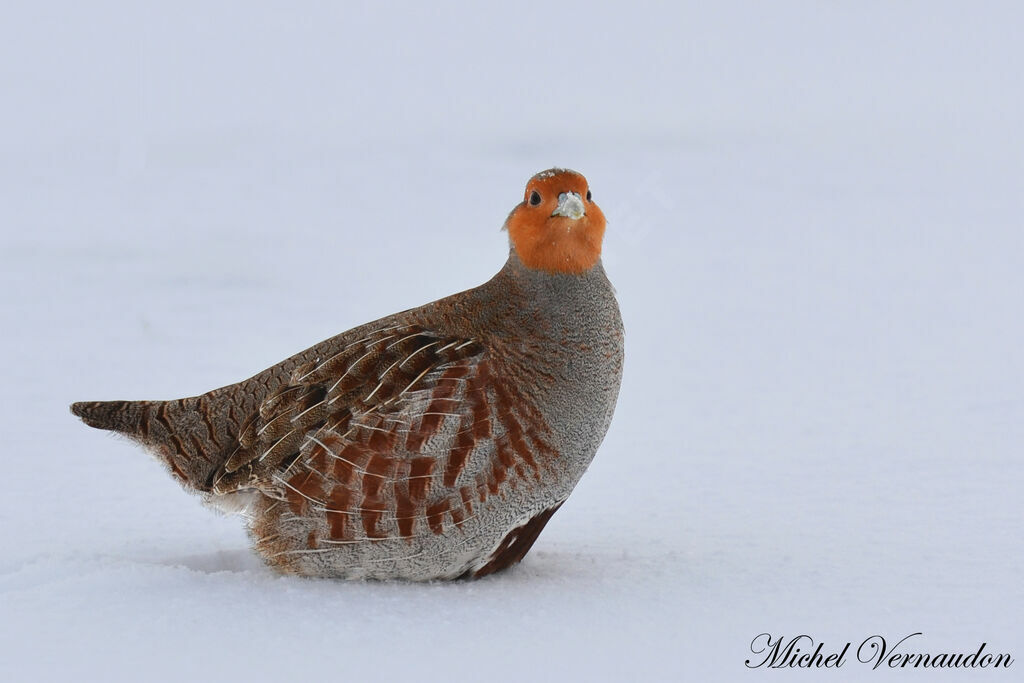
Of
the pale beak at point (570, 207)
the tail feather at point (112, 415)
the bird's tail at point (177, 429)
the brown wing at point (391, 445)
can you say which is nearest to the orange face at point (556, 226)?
the pale beak at point (570, 207)

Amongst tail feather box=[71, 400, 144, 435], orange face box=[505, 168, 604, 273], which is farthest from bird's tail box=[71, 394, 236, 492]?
orange face box=[505, 168, 604, 273]

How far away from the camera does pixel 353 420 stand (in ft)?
13.1

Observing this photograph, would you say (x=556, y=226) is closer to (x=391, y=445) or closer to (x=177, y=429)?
(x=391, y=445)

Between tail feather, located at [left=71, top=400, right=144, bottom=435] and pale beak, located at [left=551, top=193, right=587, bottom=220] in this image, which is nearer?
pale beak, located at [left=551, top=193, right=587, bottom=220]

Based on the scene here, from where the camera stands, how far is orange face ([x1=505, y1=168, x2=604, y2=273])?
406cm

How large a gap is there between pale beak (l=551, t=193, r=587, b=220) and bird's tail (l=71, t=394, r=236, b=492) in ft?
4.33

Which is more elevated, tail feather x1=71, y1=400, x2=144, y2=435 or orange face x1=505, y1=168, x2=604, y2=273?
orange face x1=505, y1=168, x2=604, y2=273

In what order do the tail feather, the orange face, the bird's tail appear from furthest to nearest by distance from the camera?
the tail feather, the bird's tail, the orange face

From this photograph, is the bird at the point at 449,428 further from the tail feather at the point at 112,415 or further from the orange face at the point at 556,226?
the tail feather at the point at 112,415

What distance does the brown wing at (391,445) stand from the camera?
12.9 feet

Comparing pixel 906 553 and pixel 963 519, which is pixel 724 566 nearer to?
pixel 906 553

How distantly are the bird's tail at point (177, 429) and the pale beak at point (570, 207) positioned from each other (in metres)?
1.32

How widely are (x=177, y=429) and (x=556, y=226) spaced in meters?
1.45

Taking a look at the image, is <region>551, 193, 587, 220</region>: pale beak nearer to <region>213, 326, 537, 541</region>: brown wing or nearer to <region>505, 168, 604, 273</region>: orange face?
<region>505, 168, 604, 273</region>: orange face
